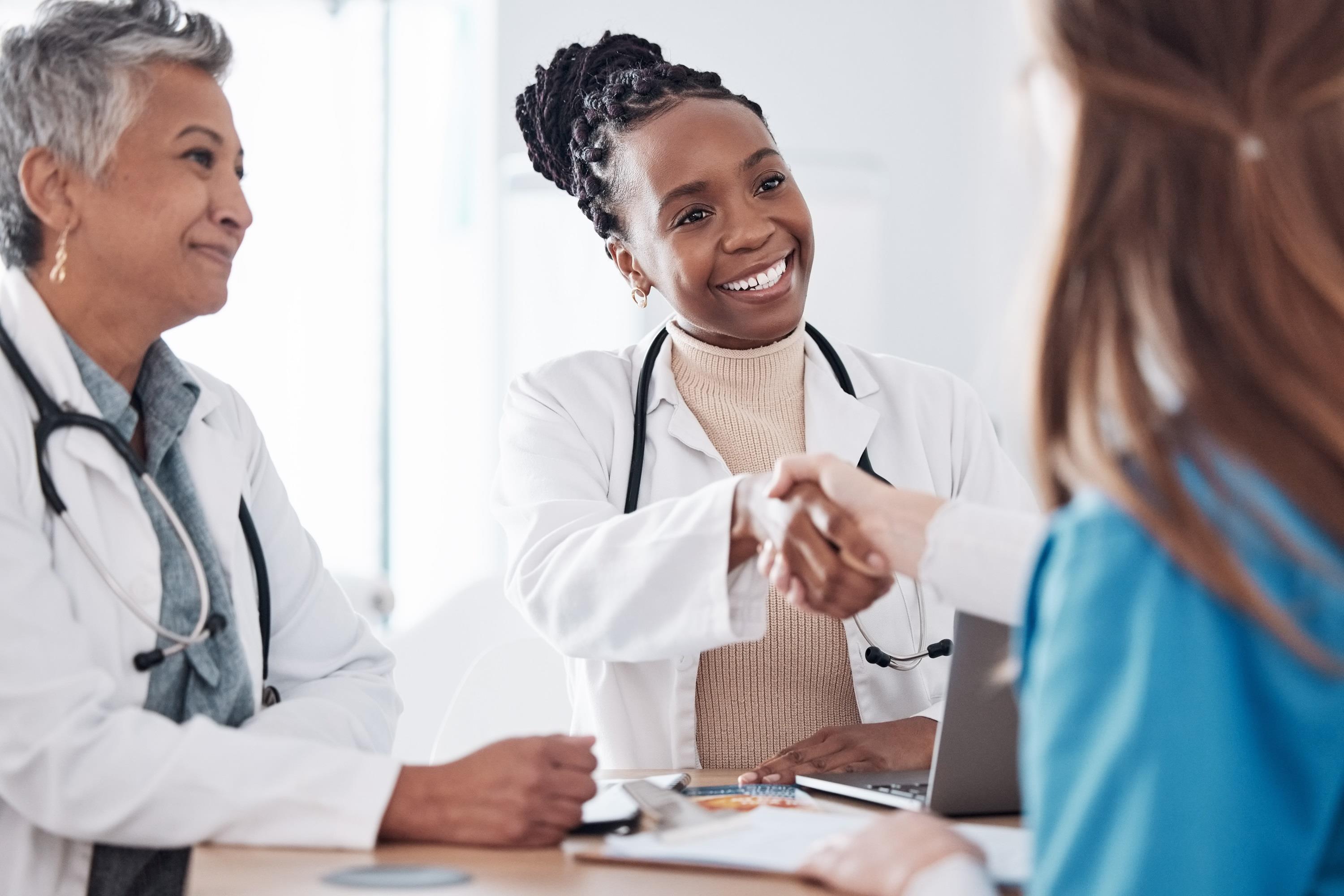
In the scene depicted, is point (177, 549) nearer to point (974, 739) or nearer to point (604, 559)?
point (604, 559)

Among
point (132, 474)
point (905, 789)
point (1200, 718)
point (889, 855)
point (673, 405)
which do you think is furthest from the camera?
point (673, 405)

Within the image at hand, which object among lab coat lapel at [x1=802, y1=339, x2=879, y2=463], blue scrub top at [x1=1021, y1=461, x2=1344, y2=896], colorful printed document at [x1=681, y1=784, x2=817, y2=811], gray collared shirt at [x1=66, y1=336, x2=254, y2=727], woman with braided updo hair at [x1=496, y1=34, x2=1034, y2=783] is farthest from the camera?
lab coat lapel at [x1=802, y1=339, x2=879, y2=463]

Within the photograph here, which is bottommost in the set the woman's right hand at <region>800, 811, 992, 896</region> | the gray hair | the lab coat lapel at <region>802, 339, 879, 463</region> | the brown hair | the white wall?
the woman's right hand at <region>800, 811, 992, 896</region>

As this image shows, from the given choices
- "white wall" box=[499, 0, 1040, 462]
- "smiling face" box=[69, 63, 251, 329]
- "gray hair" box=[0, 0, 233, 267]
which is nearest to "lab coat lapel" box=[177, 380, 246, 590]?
"smiling face" box=[69, 63, 251, 329]

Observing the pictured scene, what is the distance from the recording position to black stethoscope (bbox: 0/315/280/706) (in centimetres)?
123

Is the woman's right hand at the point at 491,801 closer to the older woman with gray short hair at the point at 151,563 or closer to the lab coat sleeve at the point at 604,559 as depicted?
the older woman with gray short hair at the point at 151,563

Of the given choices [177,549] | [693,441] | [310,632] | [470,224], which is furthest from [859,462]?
[470,224]

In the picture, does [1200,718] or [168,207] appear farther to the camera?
[168,207]

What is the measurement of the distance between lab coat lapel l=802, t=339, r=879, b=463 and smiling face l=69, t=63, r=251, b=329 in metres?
0.79

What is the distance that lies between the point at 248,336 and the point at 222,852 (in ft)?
8.89

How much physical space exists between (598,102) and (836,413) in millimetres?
558

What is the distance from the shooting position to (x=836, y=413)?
5.95 ft

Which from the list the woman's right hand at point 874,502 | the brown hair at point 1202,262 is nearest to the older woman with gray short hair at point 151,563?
the woman's right hand at point 874,502

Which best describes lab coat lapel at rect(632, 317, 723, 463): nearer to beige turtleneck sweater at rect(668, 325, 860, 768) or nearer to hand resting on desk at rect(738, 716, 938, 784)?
beige turtleneck sweater at rect(668, 325, 860, 768)
